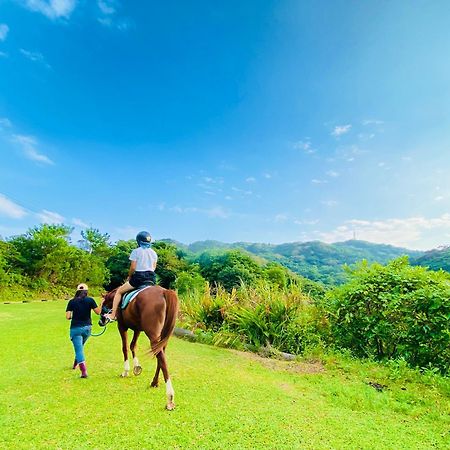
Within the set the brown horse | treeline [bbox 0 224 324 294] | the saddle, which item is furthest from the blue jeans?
treeline [bbox 0 224 324 294]

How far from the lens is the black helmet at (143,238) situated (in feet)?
16.3

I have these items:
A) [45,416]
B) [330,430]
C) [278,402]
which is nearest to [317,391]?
[278,402]

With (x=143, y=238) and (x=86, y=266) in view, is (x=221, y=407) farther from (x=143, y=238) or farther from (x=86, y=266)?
(x=86, y=266)

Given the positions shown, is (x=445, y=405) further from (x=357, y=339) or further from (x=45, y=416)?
(x=45, y=416)

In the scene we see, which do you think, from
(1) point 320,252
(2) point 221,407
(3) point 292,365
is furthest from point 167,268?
Result: (1) point 320,252

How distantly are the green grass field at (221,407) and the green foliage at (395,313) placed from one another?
2.28 feet

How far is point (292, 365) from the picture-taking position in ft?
20.1

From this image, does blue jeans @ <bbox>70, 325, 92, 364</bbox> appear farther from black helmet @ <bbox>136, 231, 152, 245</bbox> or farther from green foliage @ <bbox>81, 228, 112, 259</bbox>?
green foliage @ <bbox>81, 228, 112, 259</bbox>

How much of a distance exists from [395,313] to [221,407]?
3.96m

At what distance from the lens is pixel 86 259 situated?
23.9 meters

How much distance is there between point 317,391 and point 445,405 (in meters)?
1.67

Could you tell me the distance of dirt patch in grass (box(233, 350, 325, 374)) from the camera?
19.0 feet

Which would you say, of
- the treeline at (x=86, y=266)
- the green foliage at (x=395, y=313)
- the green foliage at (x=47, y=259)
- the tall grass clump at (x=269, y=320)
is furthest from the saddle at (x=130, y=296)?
the green foliage at (x=47, y=259)

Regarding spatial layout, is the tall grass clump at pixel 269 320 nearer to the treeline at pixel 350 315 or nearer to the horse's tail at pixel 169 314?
the treeline at pixel 350 315
